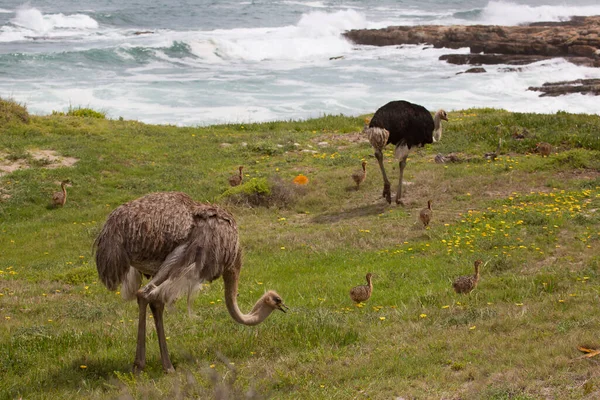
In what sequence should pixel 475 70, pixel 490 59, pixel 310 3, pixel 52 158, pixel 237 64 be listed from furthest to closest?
pixel 310 3 → pixel 237 64 → pixel 490 59 → pixel 475 70 → pixel 52 158

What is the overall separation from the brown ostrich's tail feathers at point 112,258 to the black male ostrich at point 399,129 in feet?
35.9

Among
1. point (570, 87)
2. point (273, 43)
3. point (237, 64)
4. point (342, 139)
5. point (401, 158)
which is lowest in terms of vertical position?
point (342, 139)

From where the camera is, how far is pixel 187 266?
9258 mm

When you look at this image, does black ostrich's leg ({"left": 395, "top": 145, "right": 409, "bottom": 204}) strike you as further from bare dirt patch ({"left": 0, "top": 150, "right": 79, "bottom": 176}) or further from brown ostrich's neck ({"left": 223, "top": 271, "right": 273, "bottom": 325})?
brown ostrich's neck ({"left": 223, "top": 271, "right": 273, "bottom": 325})

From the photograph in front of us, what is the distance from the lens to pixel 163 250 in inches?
369

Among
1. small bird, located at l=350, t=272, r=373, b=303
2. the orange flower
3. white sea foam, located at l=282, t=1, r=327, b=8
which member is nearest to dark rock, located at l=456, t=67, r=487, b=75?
the orange flower

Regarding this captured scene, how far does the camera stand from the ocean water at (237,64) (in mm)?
43094

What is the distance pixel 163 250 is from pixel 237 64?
50006 mm

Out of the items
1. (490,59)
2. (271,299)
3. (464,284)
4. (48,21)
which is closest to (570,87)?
(490,59)

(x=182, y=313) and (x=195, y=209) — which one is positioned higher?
(x=195, y=209)

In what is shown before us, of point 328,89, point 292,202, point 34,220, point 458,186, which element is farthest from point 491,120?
point 328,89

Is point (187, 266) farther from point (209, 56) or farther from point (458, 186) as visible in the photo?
point (209, 56)

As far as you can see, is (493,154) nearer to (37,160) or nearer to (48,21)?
(37,160)

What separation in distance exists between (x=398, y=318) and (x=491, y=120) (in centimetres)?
1616
